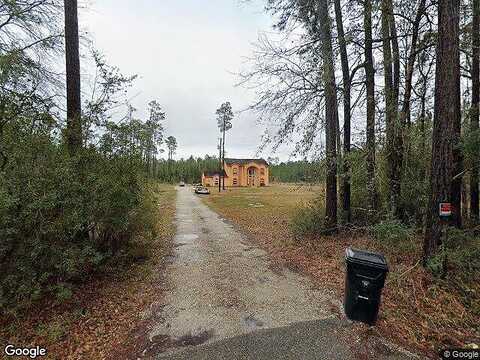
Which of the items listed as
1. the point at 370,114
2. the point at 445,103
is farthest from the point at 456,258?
the point at 370,114

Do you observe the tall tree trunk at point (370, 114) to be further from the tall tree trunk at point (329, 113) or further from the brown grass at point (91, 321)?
the brown grass at point (91, 321)

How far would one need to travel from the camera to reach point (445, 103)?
4242 mm

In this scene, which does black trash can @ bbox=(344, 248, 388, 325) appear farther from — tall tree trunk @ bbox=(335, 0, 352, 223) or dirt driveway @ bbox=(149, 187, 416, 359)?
tall tree trunk @ bbox=(335, 0, 352, 223)

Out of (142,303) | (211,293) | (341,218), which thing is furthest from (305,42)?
(142,303)

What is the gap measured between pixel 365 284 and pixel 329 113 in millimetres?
5173

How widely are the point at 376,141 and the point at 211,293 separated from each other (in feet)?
18.5

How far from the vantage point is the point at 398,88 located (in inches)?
273

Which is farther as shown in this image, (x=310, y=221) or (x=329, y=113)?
(x=310, y=221)

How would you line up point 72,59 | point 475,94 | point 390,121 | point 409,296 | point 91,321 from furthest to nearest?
point 475,94, point 390,121, point 72,59, point 409,296, point 91,321

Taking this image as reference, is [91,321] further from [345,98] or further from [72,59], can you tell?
[345,98]

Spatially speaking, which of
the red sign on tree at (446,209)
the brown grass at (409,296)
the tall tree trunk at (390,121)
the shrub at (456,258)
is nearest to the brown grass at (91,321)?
the brown grass at (409,296)

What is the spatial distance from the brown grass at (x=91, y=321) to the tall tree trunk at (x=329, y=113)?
5160 millimetres

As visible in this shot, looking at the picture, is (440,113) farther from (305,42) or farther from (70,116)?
(70,116)

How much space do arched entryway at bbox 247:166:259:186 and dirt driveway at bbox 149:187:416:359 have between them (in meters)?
50.6
